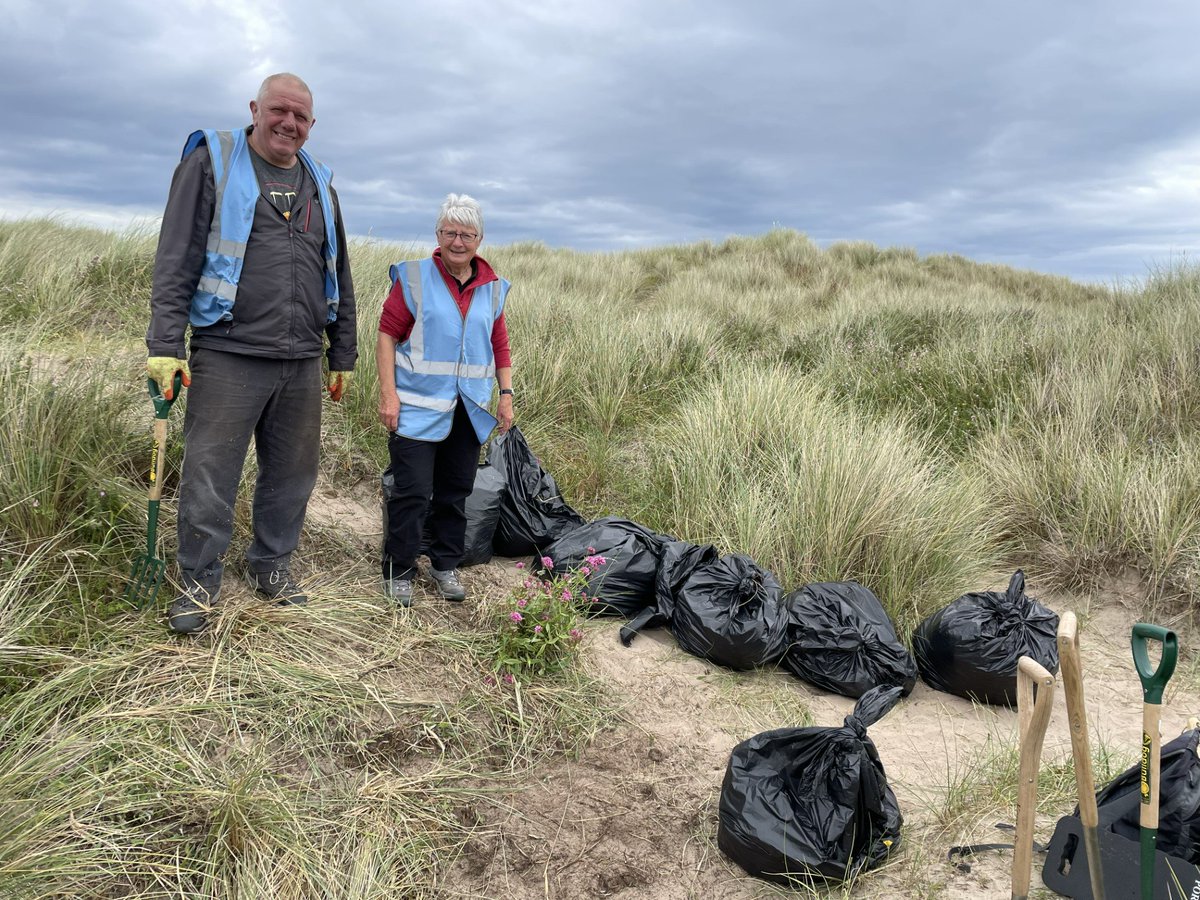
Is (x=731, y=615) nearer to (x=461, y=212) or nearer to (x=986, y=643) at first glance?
(x=986, y=643)

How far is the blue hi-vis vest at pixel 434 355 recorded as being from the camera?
3.77 meters

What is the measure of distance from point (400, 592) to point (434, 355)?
1.18 meters

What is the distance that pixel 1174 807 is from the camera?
2443 mm

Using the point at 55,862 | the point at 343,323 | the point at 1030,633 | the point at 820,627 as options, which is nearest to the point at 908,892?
the point at 820,627

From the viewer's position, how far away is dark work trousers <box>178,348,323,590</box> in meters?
3.32

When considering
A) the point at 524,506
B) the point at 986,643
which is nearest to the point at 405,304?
the point at 524,506

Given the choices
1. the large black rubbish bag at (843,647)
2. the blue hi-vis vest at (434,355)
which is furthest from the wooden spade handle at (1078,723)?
the blue hi-vis vest at (434,355)

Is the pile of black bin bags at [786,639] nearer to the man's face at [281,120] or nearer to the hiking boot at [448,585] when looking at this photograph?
the hiking boot at [448,585]

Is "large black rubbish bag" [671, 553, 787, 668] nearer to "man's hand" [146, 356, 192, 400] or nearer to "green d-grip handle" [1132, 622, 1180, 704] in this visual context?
"green d-grip handle" [1132, 622, 1180, 704]

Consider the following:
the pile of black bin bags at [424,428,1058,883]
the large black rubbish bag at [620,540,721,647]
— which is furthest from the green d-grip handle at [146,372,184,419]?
the large black rubbish bag at [620,540,721,647]

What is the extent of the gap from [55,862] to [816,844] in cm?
231

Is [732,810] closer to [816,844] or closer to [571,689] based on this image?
[816,844]

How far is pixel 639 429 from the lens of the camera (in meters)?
6.80

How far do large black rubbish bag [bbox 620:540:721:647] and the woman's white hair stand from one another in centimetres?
197
